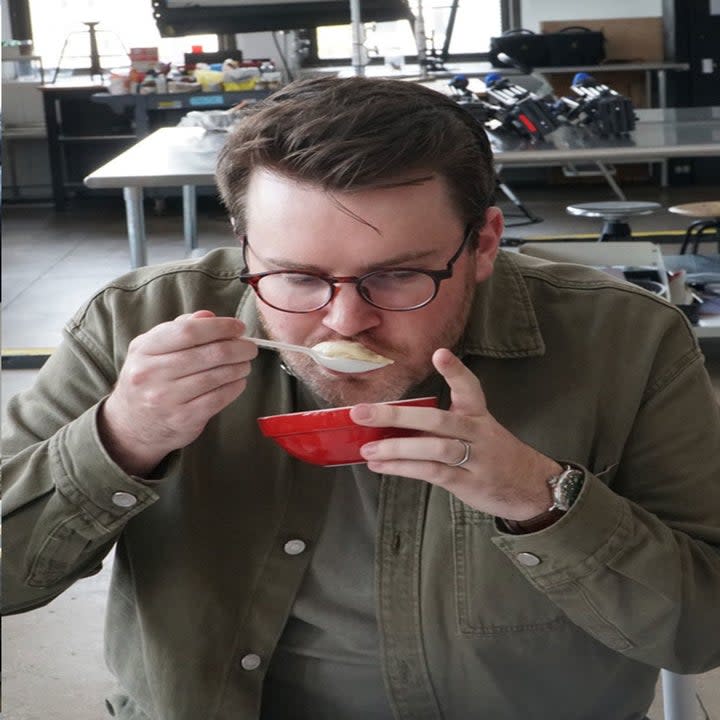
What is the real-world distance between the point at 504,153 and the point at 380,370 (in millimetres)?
3015

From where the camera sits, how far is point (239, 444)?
4.49 feet

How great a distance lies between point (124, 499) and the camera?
4.06 feet

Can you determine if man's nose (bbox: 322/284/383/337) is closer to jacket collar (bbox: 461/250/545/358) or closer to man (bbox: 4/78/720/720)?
man (bbox: 4/78/720/720)

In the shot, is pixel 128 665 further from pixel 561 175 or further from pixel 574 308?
pixel 561 175

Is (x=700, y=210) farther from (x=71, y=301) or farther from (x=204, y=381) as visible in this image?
(x=204, y=381)

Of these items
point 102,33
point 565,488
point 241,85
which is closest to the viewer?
point 565,488

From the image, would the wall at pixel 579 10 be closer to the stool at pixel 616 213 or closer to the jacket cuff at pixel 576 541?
the stool at pixel 616 213

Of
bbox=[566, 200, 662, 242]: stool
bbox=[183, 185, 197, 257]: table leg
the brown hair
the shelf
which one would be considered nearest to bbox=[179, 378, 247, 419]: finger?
the brown hair

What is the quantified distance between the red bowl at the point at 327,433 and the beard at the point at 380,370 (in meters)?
0.12

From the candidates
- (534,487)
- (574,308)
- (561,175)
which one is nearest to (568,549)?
(534,487)

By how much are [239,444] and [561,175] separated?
787 cm

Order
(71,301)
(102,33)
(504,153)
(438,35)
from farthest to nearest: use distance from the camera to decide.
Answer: (438,35) → (102,33) → (71,301) → (504,153)

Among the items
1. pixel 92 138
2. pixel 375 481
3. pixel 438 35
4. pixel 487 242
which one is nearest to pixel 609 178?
pixel 438 35

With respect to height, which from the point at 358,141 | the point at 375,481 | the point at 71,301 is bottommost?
the point at 71,301
